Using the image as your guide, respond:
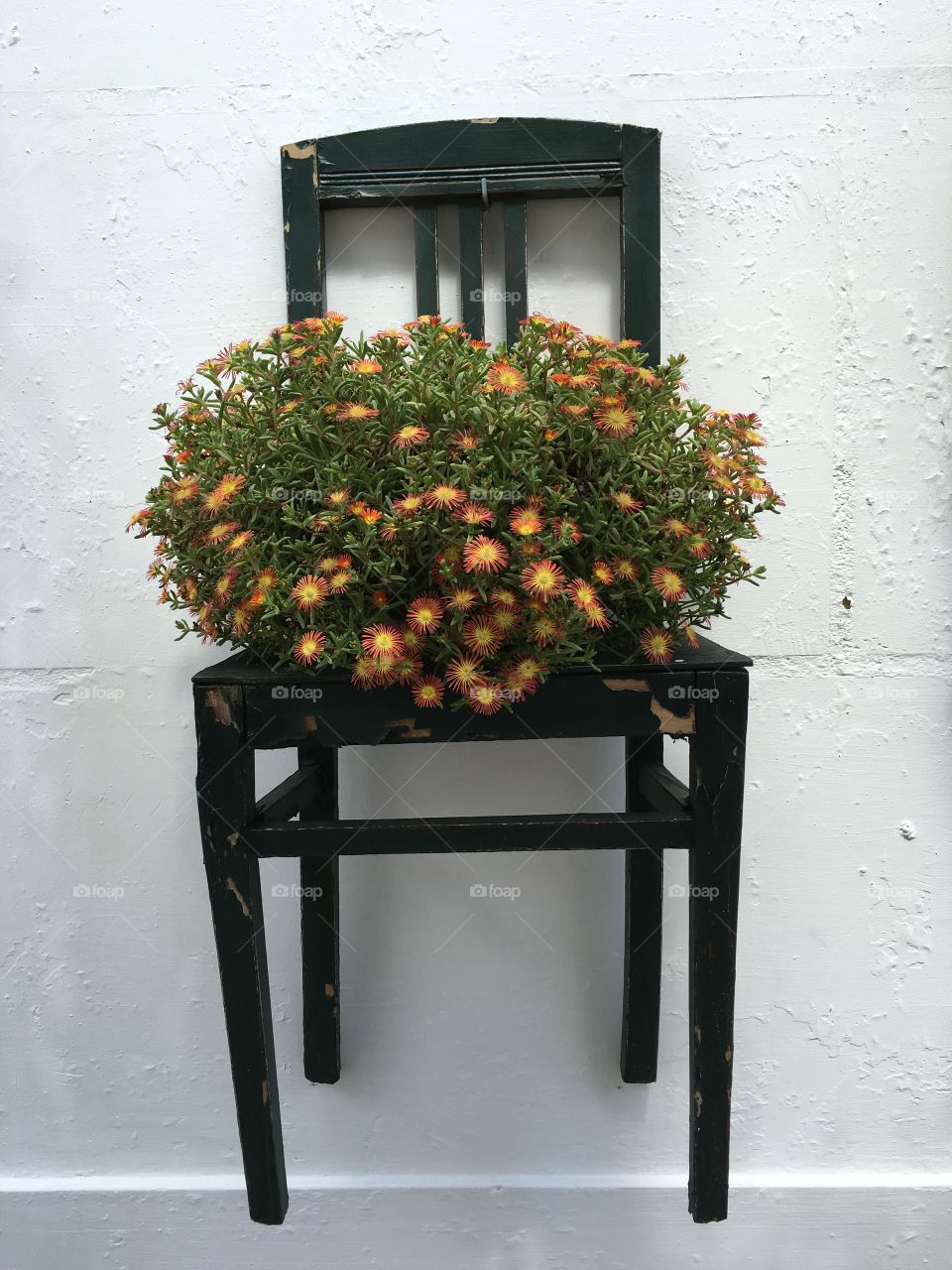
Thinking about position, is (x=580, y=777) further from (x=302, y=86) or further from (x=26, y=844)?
(x=302, y=86)

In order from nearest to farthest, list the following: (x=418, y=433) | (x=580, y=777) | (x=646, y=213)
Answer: (x=418, y=433)
(x=646, y=213)
(x=580, y=777)

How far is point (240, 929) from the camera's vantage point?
97 cm

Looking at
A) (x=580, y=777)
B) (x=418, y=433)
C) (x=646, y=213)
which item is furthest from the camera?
(x=580, y=777)

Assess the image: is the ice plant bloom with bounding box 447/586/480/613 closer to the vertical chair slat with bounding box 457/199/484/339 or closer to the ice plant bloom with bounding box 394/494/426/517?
the ice plant bloom with bounding box 394/494/426/517

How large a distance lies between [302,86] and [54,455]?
637 millimetres

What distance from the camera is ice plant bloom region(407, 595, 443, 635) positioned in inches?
34.1

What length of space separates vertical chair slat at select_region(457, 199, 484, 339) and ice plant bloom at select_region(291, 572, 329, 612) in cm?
55

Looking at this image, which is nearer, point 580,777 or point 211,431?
point 211,431

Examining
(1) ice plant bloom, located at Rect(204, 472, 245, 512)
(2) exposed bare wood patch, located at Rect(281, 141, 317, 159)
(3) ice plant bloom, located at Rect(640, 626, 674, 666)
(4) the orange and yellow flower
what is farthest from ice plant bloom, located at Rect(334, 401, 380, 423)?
(2) exposed bare wood patch, located at Rect(281, 141, 317, 159)

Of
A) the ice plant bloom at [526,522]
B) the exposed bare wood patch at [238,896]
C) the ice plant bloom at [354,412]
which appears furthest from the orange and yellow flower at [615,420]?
the exposed bare wood patch at [238,896]

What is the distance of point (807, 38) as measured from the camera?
1.29 metres

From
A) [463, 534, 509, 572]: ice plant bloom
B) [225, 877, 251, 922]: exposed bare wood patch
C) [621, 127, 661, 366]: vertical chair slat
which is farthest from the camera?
[621, 127, 661, 366]: vertical chair slat

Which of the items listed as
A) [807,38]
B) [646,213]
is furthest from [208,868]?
[807,38]

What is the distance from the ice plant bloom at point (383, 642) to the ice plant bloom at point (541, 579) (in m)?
0.13
